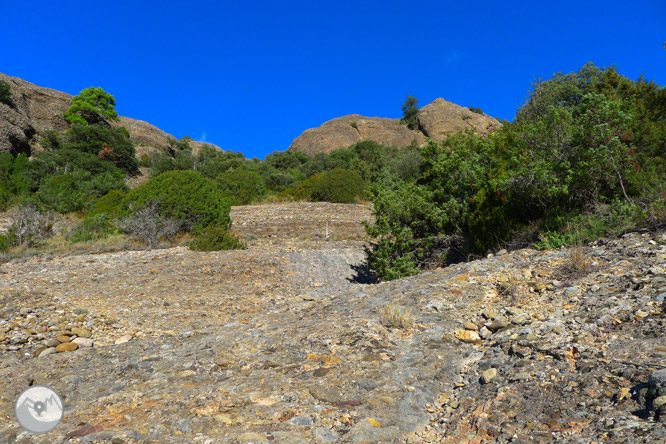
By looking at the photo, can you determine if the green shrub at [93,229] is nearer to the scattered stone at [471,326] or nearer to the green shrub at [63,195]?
the green shrub at [63,195]

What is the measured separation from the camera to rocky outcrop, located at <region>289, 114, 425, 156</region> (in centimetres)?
5397

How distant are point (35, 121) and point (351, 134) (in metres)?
37.2

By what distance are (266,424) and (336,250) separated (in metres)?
9.37

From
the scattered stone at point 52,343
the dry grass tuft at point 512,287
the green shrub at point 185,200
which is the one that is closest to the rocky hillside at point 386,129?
the green shrub at point 185,200

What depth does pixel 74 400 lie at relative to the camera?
329 cm

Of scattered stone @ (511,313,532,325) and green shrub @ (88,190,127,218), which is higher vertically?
green shrub @ (88,190,127,218)

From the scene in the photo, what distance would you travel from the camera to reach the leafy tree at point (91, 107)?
1456 inches

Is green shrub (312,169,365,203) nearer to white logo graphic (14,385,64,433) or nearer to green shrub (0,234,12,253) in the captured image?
green shrub (0,234,12,253)

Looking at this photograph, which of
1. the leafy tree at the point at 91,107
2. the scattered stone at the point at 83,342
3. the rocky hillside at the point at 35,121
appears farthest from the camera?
the leafy tree at the point at 91,107

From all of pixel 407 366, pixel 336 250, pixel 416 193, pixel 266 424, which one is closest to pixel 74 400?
pixel 266 424

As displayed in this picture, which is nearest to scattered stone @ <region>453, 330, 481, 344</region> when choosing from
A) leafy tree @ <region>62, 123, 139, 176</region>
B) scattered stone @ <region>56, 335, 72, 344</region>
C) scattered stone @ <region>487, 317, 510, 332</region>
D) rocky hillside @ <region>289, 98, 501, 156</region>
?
scattered stone @ <region>487, 317, 510, 332</region>

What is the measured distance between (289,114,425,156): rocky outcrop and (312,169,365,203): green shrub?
99.3 ft

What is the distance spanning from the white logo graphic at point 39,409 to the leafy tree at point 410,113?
2261 inches

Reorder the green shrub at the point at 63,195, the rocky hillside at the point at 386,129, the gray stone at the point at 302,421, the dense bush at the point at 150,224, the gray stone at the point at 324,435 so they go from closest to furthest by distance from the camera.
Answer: the gray stone at the point at 324,435, the gray stone at the point at 302,421, the dense bush at the point at 150,224, the green shrub at the point at 63,195, the rocky hillside at the point at 386,129
